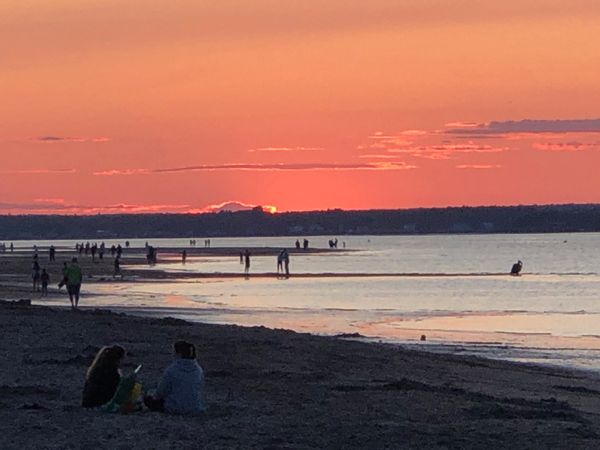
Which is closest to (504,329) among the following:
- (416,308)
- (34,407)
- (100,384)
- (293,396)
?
(416,308)

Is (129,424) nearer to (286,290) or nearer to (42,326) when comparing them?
(42,326)

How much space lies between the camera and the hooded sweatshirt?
14.3m

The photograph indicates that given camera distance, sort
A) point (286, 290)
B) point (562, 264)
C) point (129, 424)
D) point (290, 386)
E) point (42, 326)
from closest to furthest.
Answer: point (129, 424) → point (290, 386) → point (42, 326) → point (286, 290) → point (562, 264)

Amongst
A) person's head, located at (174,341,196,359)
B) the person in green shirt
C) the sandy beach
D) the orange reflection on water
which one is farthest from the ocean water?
person's head, located at (174,341,196,359)

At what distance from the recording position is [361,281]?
72.2 metres

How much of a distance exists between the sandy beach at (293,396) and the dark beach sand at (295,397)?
0.02 metres

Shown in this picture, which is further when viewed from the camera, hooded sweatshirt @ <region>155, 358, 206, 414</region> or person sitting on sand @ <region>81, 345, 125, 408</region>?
person sitting on sand @ <region>81, 345, 125, 408</region>

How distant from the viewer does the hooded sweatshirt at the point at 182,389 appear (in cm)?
1427

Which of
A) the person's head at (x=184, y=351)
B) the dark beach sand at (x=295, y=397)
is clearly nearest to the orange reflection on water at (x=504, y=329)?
the dark beach sand at (x=295, y=397)

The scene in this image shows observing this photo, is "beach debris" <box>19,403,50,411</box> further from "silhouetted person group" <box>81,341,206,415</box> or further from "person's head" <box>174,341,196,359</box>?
"person's head" <box>174,341,196,359</box>

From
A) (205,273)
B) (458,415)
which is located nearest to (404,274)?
(205,273)

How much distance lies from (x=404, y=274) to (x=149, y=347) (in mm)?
63231

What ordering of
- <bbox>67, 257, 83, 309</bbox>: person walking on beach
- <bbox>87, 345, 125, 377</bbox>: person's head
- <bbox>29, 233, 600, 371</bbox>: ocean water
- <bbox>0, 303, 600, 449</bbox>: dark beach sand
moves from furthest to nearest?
<bbox>67, 257, 83, 309</bbox>: person walking on beach, <bbox>29, 233, 600, 371</bbox>: ocean water, <bbox>87, 345, 125, 377</bbox>: person's head, <bbox>0, 303, 600, 449</bbox>: dark beach sand

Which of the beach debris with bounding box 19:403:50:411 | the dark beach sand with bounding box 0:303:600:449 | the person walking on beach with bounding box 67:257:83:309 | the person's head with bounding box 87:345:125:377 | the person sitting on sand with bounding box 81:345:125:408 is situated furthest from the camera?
the person walking on beach with bounding box 67:257:83:309
